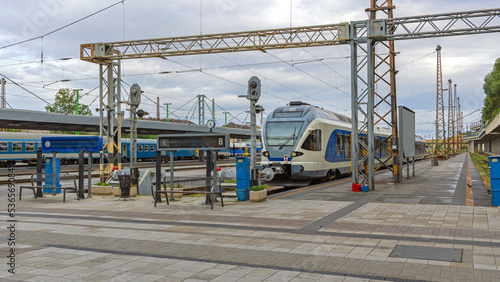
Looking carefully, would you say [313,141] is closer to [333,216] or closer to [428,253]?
[333,216]

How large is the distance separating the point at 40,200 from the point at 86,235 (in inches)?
307

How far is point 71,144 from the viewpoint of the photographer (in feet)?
54.6

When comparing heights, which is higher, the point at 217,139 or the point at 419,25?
the point at 419,25

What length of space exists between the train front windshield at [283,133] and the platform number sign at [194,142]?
6926 mm

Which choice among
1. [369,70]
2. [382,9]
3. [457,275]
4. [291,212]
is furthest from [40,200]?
[382,9]

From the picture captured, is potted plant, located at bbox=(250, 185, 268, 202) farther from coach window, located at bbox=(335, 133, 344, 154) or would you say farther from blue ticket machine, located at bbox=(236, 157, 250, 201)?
coach window, located at bbox=(335, 133, 344, 154)

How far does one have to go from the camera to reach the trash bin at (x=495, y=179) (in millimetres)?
11828

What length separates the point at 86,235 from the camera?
8.73 metres

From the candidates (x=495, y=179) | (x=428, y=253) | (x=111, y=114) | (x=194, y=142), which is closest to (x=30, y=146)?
(x=111, y=114)

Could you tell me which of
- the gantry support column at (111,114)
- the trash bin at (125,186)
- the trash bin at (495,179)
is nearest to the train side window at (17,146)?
the gantry support column at (111,114)

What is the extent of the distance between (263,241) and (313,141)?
1223 centimetres

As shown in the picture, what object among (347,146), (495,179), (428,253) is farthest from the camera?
(347,146)

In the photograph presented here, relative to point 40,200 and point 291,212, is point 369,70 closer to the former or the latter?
point 291,212

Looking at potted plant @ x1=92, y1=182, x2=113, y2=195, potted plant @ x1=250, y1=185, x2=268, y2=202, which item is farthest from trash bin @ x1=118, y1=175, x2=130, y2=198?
potted plant @ x1=250, y1=185, x2=268, y2=202
